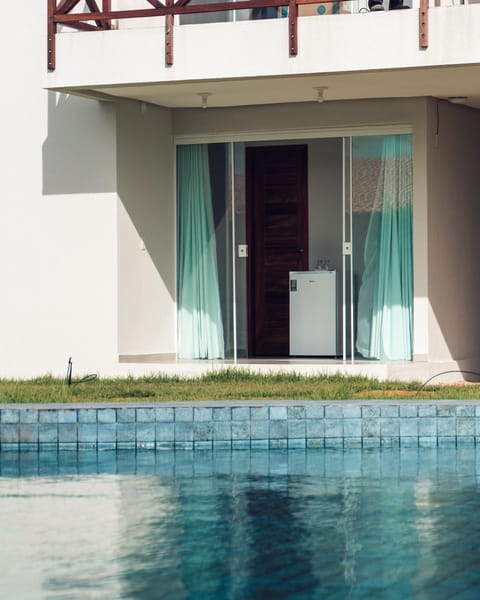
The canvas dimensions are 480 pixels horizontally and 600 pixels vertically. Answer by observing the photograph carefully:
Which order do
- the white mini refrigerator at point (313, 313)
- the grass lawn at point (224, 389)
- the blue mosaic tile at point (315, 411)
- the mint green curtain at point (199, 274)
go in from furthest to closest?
1. the mint green curtain at point (199, 274)
2. the white mini refrigerator at point (313, 313)
3. the grass lawn at point (224, 389)
4. the blue mosaic tile at point (315, 411)

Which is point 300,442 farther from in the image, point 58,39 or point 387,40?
point 58,39

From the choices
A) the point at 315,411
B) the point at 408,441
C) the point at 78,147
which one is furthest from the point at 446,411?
the point at 78,147

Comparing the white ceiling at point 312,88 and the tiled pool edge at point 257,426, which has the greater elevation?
the white ceiling at point 312,88

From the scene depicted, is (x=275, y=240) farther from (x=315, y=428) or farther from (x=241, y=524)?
(x=241, y=524)

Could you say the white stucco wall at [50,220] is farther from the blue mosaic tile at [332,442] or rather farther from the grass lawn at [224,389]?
the blue mosaic tile at [332,442]

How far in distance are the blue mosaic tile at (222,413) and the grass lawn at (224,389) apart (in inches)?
47.0

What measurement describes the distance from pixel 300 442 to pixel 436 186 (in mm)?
5320

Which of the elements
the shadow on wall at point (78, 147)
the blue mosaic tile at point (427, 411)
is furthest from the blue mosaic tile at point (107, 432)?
the shadow on wall at point (78, 147)

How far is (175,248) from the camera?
50.9 ft

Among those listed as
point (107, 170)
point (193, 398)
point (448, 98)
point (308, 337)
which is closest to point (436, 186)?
point (448, 98)

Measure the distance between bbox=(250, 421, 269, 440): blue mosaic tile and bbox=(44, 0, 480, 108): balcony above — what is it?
406cm

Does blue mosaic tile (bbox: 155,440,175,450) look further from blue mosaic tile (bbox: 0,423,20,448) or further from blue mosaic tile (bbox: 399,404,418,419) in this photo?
blue mosaic tile (bbox: 399,404,418,419)

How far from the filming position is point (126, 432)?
1017 centimetres

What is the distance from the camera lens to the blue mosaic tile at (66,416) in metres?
10.2
